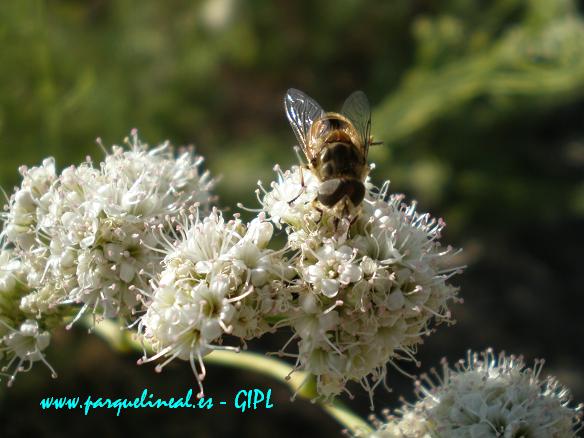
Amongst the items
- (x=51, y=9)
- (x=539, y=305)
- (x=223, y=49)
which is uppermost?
(x=51, y=9)

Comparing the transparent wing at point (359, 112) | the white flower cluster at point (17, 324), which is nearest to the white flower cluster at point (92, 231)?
the white flower cluster at point (17, 324)

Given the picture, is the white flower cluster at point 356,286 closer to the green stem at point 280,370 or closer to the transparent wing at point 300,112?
the green stem at point 280,370

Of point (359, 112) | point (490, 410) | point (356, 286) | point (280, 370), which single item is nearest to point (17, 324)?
point (280, 370)

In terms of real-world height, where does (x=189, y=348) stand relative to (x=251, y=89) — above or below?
below

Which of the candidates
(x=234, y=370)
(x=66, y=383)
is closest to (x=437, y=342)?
(x=234, y=370)

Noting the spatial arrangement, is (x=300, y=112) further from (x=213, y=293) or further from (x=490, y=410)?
(x=490, y=410)

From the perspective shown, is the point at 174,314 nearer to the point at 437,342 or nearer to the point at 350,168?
the point at 350,168
